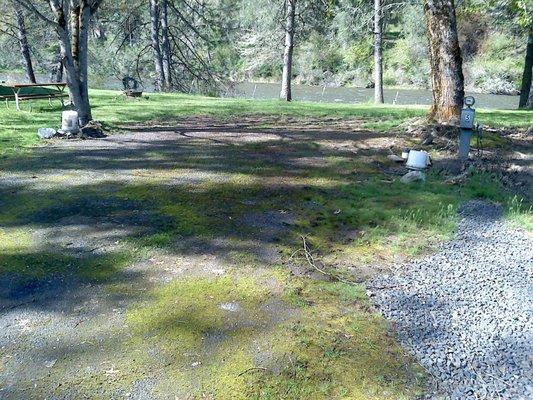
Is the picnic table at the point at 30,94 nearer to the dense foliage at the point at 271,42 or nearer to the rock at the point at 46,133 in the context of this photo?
the rock at the point at 46,133

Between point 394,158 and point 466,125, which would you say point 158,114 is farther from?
point 466,125

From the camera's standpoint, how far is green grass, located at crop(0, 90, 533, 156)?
8.52 meters

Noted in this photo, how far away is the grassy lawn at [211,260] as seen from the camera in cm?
246

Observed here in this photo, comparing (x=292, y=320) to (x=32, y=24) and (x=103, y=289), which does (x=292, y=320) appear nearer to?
(x=103, y=289)

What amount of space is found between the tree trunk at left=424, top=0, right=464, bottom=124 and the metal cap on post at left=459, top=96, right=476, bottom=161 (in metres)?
1.42

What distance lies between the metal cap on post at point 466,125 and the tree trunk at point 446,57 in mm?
1420

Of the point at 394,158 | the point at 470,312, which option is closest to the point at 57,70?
the point at 394,158

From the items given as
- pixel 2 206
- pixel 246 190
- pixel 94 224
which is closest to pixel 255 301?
pixel 94 224

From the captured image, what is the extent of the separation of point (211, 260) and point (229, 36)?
59.1ft

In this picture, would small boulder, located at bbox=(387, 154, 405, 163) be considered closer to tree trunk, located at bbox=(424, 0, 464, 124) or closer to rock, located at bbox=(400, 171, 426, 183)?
rock, located at bbox=(400, 171, 426, 183)

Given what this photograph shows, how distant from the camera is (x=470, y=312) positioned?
10.3 feet

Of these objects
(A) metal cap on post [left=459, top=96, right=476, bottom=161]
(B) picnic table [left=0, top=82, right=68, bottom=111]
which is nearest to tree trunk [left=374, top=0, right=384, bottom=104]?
(B) picnic table [left=0, top=82, right=68, bottom=111]

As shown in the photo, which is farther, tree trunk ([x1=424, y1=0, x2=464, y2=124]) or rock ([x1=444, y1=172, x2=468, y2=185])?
tree trunk ([x1=424, y1=0, x2=464, y2=124])

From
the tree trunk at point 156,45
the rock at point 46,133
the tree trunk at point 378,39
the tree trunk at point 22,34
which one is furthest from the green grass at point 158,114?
the tree trunk at point 22,34
